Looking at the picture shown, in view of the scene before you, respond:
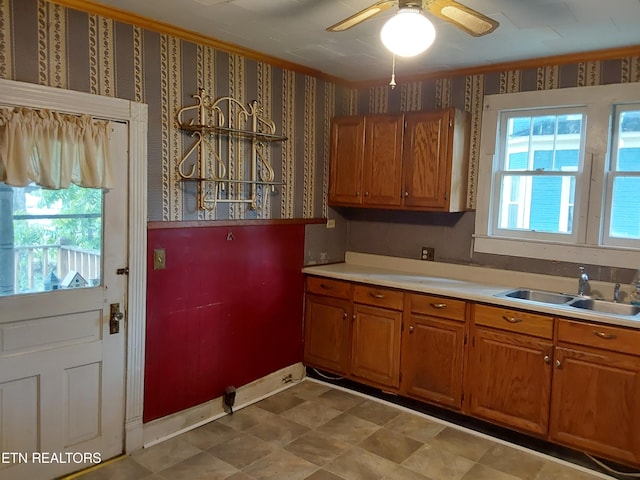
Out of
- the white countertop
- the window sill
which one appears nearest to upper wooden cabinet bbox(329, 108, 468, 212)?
the window sill

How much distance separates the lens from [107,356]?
9.20 ft

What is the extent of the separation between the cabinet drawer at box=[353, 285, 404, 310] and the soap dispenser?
139cm

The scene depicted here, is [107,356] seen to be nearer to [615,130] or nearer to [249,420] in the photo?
[249,420]

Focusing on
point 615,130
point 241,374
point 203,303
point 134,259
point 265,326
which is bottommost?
point 241,374

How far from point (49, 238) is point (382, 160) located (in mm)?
2315

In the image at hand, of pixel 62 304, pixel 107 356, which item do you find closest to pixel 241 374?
pixel 107 356

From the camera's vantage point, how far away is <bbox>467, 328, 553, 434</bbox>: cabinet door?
2969mm

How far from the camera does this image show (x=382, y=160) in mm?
Result: 3844

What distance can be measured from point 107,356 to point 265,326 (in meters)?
1.23

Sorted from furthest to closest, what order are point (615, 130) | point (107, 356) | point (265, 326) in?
point (265, 326) → point (615, 130) → point (107, 356)

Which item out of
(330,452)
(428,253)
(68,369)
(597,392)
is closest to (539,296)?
(597,392)

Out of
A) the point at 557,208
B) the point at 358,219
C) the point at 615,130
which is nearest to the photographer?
the point at 615,130

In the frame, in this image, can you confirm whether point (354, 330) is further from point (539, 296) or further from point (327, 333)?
point (539, 296)

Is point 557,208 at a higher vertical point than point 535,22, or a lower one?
lower
